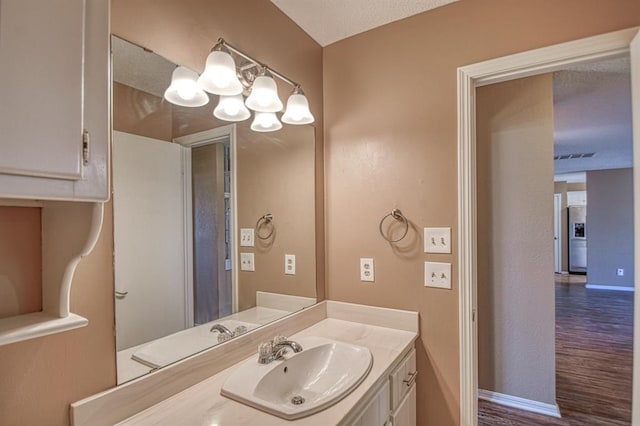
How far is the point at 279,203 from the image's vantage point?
1.71 meters

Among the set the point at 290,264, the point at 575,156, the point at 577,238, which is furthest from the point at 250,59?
the point at 577,238

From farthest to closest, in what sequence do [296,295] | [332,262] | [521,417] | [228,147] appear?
[521,417] → [332,262] → [296,295] → [228,147]

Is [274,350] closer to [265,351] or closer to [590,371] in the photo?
[265,351]

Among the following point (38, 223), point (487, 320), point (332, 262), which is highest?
point (38, 223)

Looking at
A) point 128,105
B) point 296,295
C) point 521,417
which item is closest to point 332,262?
point 296,295

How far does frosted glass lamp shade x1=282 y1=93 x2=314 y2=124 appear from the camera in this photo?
1.56 meters

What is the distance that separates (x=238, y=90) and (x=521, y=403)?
280 centimetres

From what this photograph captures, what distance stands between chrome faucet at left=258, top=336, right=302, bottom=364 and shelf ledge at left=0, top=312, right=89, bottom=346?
0.68 meters

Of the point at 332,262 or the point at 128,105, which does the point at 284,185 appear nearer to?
the point at 332,262

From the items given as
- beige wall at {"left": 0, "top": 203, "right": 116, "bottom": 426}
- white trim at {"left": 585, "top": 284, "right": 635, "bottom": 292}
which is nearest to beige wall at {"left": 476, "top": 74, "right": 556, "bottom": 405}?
beige wall at {"left": 0, "top": 203, "right": 116, "bottom": 426}

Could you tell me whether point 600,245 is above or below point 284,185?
below

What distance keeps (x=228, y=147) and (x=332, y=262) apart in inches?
34.9

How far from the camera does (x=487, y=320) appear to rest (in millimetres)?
2445

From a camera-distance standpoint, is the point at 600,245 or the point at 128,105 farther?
the point at 600,245
